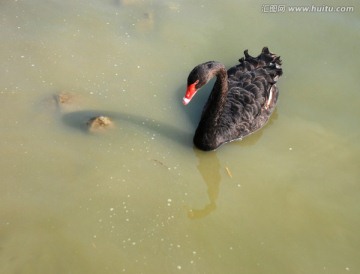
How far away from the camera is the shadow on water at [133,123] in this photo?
415 centimetres

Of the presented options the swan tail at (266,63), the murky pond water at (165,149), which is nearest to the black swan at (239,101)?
the swan tail at (266,63)

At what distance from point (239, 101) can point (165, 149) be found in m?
0.79

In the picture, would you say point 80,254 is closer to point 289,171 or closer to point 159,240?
point 159,240

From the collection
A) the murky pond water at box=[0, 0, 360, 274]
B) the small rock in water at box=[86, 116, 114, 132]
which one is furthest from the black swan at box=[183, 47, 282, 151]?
the small rock in water at box=[86, 116, 114, 132]

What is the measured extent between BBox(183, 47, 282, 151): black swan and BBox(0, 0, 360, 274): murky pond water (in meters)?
0.17

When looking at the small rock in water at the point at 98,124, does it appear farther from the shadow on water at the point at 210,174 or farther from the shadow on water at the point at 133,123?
the shadow on water at the point at 210,174

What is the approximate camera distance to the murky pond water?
11.3 feet

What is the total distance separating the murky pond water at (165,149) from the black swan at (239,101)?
0.56ft

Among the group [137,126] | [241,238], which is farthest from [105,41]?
[241,238]

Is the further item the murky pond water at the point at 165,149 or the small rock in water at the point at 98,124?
the small rock in water at the point at 98,124

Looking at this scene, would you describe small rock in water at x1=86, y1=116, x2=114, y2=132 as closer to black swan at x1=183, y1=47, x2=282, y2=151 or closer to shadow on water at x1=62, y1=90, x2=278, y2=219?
shadow on water at x1=62, y1=90, x2=278, y2=219

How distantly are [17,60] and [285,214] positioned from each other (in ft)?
9.78

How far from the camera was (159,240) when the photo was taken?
11.3ft

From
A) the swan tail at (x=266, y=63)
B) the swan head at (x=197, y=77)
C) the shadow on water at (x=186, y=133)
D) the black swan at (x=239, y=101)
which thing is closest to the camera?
the swan head at (x=197, y=77)
